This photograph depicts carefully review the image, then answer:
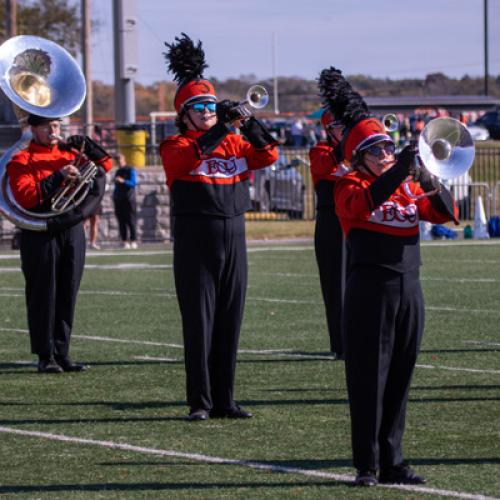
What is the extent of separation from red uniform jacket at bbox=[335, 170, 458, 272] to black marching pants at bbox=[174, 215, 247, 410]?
179 cm

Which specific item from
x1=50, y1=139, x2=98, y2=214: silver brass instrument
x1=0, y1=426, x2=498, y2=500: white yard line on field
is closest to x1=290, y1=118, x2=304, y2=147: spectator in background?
x1=50, y1=139, x2=98, y2=214: silver brass instrument

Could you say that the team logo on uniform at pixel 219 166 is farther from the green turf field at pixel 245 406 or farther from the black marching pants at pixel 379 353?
the black marching pants at pixel 379 353

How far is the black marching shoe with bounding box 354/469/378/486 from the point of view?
645 cm

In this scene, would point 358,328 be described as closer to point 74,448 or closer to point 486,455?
point 486,455

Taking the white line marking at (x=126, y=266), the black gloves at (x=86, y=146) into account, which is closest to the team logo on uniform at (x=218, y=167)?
the black gloves at (x=86, y=146)

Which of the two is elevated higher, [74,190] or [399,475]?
[74,190]

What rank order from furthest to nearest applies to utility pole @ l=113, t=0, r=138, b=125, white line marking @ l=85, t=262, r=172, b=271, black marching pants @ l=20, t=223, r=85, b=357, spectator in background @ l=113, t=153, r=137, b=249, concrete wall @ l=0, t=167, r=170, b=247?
utility pole @ l=113, t=0, r=138, b=125
concrete wall @ l=0, t=167, r=170, b=247
spectator in background @ l=113, t=153, r=137, b=249
white line marking @ l=85, t=262, r=172, b=271
black marching pants @ l=20, t=223, r=85, b=357

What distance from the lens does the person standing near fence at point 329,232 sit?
1009cm

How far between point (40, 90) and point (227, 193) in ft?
8.95

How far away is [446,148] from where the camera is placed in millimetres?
6590

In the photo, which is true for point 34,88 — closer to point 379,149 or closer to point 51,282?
point 51,282

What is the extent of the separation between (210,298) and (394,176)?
2.27m

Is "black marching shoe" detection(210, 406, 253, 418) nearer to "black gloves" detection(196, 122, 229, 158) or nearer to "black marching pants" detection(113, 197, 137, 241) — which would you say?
"black gloves" detection(196, 122, 229, 158)

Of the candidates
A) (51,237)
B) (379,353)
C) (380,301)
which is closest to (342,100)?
(380,301)
